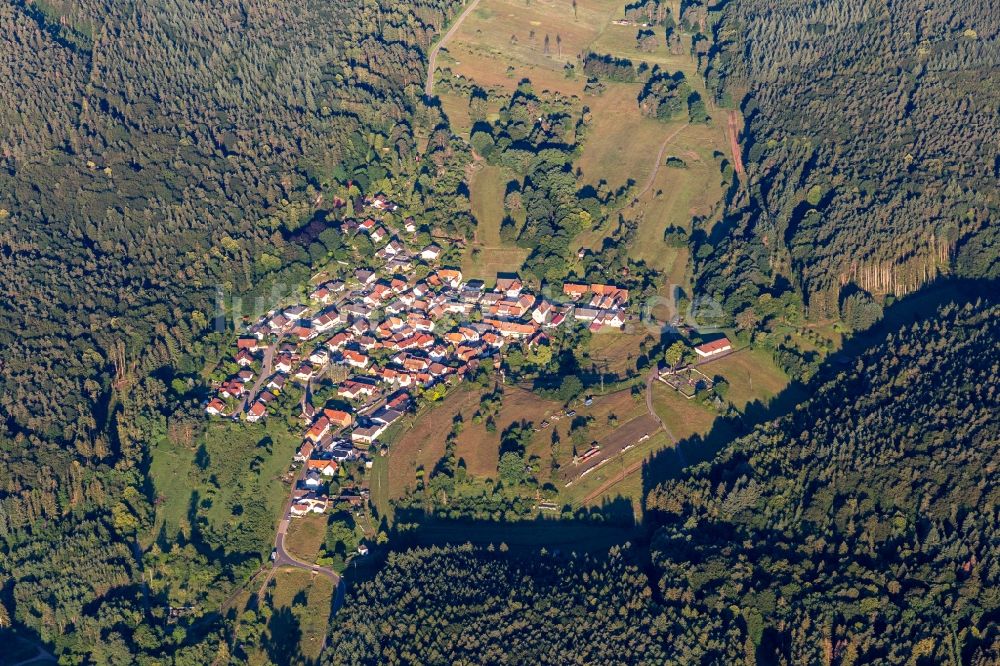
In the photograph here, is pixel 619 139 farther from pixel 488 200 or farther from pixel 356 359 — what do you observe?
pixel 356 359

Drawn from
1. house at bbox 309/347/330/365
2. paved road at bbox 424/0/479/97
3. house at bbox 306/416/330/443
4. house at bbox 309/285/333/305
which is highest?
paved road at bbox 424/0/479/97

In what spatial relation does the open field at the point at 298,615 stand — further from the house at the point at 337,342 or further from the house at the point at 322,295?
the house at the point at 322,295

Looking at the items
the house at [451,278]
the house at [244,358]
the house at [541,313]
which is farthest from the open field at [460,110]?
the house at [244,358]

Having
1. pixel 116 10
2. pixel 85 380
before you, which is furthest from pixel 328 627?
pixel 116 10

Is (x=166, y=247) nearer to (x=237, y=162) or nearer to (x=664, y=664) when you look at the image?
(x=237, y=162)

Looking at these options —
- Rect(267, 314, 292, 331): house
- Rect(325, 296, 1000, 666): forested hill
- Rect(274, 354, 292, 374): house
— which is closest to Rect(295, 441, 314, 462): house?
Rect(274, 354, 292, 374): house

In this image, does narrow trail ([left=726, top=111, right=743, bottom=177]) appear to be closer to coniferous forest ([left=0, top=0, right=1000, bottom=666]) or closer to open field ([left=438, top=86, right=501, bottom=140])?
coniferous forest ([left=0, top=0, right=1000, bottom=666])
